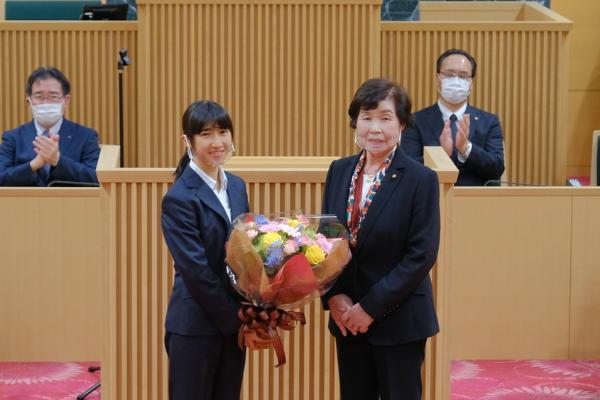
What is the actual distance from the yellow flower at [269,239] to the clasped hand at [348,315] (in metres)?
0.32

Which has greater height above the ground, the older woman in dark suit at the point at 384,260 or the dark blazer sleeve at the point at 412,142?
the dark blazer sleeve at the point at 412,142

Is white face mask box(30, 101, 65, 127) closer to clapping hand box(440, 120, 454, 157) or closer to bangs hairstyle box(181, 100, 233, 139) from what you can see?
clapping hand box(440, 120, 454, 157)

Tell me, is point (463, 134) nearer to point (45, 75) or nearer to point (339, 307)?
point (45, 75)

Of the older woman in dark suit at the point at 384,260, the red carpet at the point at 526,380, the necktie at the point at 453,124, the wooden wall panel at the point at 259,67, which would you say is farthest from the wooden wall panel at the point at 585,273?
the older woman in dark suit at the point at 384,260

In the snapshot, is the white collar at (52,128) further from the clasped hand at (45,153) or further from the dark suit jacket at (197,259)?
the dark suit jacket at (197,259)

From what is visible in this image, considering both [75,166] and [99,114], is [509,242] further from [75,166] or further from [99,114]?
[99,114]

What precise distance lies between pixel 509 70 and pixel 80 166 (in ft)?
7.42

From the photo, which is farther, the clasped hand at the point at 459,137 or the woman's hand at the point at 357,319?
the clasped hand at the point at 459,137

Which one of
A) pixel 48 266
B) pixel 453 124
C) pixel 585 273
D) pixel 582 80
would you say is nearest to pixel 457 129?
pixel 453 124

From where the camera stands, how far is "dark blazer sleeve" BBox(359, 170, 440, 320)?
2820 mm

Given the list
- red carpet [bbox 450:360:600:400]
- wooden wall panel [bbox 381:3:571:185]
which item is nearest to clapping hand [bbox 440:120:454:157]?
wooden wall panel [bbox 381:3:571:185]

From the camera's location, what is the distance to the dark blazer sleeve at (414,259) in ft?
9.25

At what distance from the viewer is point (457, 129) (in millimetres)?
5191

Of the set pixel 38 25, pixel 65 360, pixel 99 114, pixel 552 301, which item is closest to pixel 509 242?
pixel 552 301
